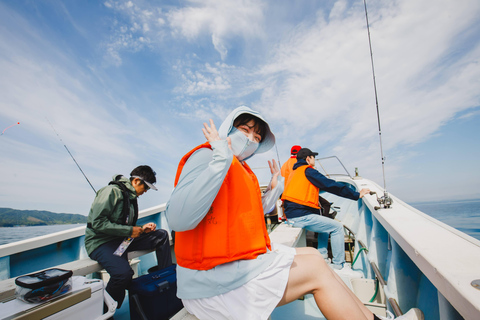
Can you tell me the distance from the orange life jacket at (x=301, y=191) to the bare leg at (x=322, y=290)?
87.6 inches

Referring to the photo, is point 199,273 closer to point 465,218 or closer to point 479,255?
point 479,255

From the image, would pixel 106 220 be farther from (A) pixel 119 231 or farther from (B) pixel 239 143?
(B) pixel 239 143

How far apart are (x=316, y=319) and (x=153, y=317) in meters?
1.39

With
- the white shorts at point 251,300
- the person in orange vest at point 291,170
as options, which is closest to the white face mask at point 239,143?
the white shorts at point 251,300

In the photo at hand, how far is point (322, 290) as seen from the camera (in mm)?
1017

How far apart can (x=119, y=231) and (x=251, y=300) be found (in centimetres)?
190

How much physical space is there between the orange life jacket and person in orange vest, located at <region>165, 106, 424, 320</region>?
7.31ft

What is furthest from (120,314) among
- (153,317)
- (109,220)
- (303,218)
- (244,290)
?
(303,218)

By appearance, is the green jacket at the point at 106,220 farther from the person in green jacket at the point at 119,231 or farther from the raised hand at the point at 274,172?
the raised hand at the point at 274,172

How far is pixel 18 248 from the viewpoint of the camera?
229 centimetres

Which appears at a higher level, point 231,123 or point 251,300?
point 231,123

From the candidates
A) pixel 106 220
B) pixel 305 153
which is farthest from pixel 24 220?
pixel 305 153

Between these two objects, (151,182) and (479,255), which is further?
Result: (151,182)

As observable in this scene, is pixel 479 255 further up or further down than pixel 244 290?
further up
